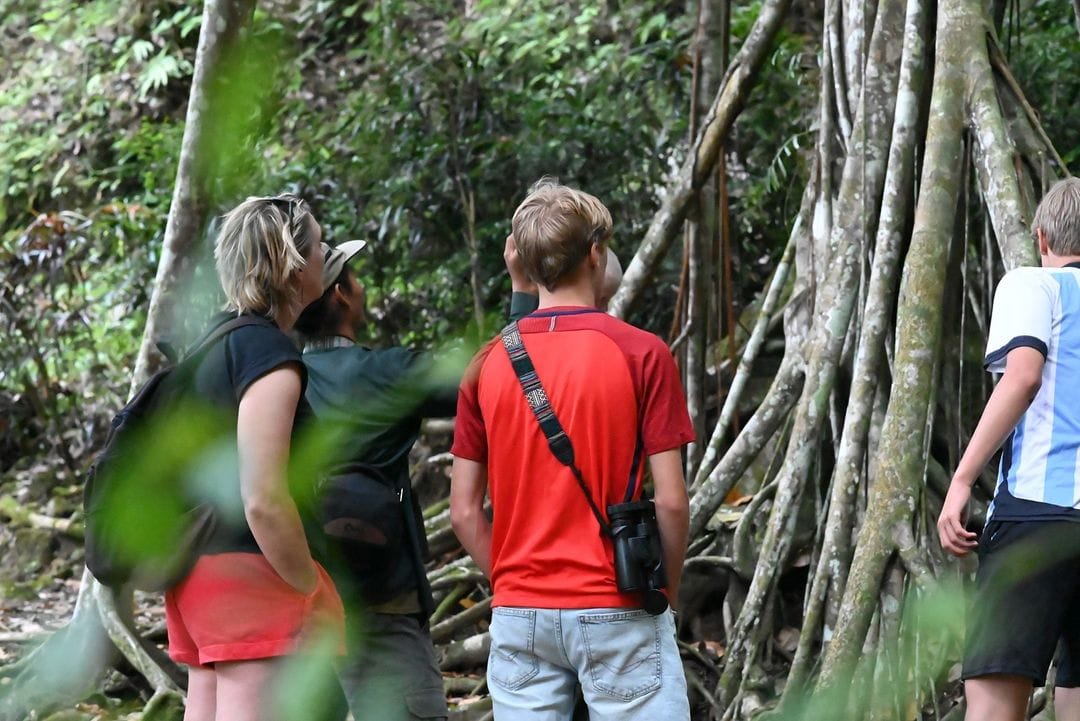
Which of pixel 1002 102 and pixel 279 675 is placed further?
pixel 1002 102

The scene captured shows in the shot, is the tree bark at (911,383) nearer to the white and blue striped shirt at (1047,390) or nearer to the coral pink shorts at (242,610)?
the white and blue striped shirt at (1047,390)

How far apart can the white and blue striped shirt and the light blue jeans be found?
85cm

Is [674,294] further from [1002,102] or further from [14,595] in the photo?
[14,595]

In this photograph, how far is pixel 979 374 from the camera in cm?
496

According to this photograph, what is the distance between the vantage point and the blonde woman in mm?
2328

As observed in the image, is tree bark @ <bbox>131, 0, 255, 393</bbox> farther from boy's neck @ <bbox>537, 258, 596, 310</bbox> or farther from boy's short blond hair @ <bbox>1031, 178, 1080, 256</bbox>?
boy's short blond hair @ <bbox>1031, 178, 1080, 256</bbox>

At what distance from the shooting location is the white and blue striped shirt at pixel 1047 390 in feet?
9.11

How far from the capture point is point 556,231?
2.54m

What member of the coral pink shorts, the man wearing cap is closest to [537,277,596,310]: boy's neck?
the man wearing cap

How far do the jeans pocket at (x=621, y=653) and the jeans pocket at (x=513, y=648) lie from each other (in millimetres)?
113

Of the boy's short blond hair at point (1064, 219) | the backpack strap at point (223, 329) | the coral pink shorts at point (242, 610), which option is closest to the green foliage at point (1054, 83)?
the boy's short blond hair at point (1064, 219)

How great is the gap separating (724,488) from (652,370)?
6.86 ft

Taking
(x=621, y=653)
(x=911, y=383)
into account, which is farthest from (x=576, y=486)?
(x=911, y=383)

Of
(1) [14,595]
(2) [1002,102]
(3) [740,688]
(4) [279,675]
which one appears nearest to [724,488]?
(3) [740,688]
